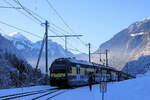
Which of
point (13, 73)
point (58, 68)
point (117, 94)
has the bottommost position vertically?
point (117, 94)

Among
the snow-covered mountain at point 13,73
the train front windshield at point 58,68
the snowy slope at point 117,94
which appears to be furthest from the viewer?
the snow-covered mountain at point 13,73

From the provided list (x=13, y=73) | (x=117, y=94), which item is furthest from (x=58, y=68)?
(x=117, y=94)

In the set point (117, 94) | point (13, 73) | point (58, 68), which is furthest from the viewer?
point (13, 73)

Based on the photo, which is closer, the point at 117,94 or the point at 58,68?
the point at 117,94

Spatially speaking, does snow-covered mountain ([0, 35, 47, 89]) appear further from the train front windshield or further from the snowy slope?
the snowy slope

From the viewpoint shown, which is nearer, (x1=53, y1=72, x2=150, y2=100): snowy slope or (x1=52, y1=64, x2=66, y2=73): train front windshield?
(x1=53, y1=72, x2=150, y2=100): snowy slope

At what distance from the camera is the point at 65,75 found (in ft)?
88.8

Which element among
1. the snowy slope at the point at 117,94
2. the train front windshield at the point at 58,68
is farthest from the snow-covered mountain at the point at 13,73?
the snowy slope at the point at 117,94

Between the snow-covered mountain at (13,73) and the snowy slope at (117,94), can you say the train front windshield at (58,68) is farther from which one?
the snowy slope at (117,94)

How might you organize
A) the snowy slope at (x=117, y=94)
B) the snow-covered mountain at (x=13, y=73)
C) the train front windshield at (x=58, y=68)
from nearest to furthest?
the snowy slope at (x=117, y=94)
the train front windshield at (x=58, y=68)
the snow-covered mountain at (x=13, y=73)

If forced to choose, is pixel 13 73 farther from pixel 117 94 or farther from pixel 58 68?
pixel 117 94

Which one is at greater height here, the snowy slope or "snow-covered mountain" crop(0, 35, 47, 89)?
"snow-covered mountain" crop(0, 35, 47, 89)

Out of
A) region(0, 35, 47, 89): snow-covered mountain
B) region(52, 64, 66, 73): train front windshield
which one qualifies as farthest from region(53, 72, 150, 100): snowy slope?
region(0, 35, 47, 89): snow-covered mountain

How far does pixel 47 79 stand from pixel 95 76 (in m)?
7.70
